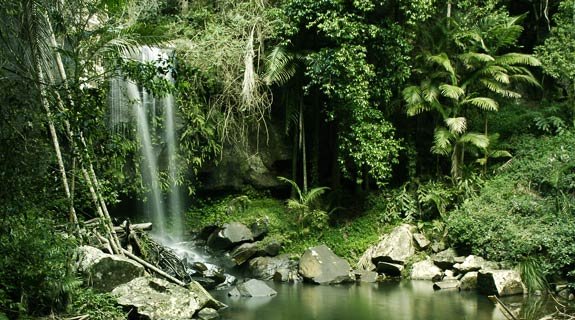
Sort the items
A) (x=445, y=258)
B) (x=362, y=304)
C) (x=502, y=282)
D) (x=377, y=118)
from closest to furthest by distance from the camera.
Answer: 1. (x=362, y=304)
2. (x=502, y=282)
3. (x=445, y=258)
4. (x=377, y=118)

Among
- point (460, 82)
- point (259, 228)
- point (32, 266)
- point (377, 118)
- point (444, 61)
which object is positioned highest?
point (444, 61)

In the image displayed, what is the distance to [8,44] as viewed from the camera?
749cm

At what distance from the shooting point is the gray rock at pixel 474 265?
1132 cm

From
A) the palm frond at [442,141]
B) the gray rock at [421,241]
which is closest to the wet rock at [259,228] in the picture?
the gray rock at [421,241]

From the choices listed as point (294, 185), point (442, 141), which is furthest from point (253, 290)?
point (442, 141)

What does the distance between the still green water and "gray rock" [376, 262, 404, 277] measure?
2.33ft

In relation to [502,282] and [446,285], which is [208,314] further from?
[502,282]

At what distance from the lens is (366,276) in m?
12.6

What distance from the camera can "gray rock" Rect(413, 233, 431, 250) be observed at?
12969 millimetres

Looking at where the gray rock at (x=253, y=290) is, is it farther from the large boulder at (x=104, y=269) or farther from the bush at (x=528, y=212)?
the bush at (x=528, y=212)

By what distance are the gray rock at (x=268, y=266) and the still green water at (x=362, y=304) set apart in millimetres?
992

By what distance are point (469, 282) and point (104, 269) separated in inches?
260

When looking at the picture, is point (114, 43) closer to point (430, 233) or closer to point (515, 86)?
point (430, 233)

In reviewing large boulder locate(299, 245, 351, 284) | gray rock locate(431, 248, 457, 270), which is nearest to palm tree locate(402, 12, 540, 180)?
gray rock locate(431, 248, 457, 270)
